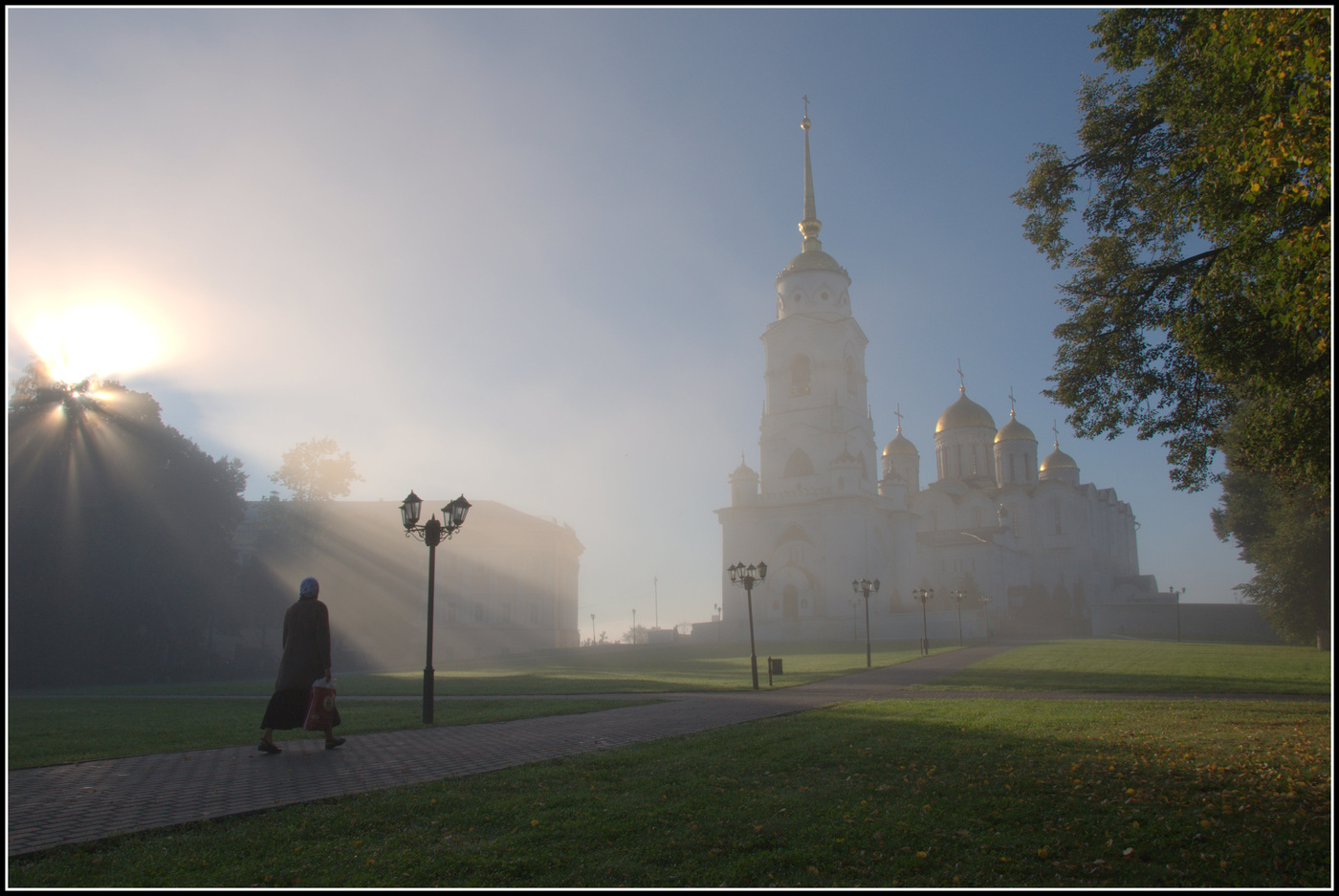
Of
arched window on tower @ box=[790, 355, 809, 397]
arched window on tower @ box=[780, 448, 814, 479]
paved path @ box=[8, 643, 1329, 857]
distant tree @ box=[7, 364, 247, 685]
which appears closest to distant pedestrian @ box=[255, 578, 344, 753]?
paved path @ box=[8, 643, 1329, 857]

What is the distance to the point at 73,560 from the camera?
33.7 metres

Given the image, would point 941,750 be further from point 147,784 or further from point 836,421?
point 836,421

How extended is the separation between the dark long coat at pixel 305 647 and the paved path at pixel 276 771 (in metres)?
0.88

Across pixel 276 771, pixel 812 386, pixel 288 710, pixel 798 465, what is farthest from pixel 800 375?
pixel 276 771

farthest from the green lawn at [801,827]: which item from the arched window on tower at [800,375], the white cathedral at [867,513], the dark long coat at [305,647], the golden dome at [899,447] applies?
the golden dome at [899,447]

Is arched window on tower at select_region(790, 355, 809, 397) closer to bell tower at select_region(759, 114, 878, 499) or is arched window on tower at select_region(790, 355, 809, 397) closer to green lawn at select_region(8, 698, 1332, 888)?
bell tower at select_region(759, 114, 878, 499)

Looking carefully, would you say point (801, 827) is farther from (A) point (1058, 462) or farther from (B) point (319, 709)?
(A) point (1058, 462)

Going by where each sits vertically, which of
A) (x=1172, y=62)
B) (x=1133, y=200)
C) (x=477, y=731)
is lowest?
(x=477, y=731)

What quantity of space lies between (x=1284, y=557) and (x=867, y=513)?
87.2 ft

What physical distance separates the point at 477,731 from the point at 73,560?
31908mm

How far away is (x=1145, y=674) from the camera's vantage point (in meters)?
22.1

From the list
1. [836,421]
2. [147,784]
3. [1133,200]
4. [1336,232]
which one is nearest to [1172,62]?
[1133,200]

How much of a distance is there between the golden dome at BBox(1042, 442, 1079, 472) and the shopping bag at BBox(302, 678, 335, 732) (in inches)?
3001

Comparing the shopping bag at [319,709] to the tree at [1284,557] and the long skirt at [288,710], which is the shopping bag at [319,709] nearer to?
the long skirt at [288,710]
